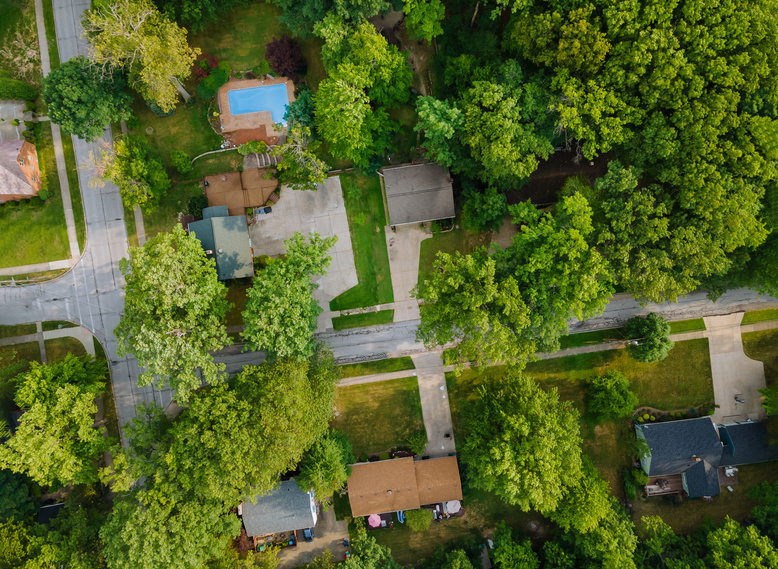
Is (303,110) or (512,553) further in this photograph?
(303,110)

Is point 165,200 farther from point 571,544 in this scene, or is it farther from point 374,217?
point 571,544

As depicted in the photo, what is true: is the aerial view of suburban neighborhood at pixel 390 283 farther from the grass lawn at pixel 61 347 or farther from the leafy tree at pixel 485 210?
the leafy tree at pixel 485 210

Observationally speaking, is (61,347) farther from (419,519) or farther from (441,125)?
(441,125)

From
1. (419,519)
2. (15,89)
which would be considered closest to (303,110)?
(15,89)

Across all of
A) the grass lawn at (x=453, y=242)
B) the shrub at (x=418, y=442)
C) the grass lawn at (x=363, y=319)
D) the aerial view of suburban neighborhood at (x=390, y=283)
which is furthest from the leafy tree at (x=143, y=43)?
the shrub at (x=418, y=442)

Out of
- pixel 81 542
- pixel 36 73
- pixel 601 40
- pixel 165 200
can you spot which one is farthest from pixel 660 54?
pixel 81 542

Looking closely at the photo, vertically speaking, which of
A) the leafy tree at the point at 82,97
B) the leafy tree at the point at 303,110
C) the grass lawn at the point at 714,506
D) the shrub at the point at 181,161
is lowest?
the grass lawn at the point at 714,506

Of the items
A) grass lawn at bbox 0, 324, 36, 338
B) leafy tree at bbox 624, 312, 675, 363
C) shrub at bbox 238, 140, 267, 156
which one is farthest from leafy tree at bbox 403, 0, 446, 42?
grass lawn at bbox 0, 324, 36, 338
